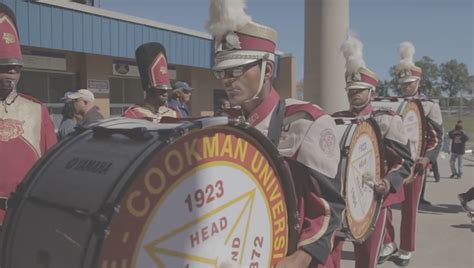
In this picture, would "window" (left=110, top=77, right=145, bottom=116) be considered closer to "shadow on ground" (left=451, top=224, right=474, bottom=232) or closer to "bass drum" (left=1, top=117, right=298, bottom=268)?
"shadow on ground" (left=451, top=224, right=474, bottom=232)

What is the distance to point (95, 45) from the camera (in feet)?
39.5

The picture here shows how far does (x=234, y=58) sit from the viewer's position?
1946mm

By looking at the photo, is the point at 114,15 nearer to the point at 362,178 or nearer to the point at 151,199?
the point at 362,178

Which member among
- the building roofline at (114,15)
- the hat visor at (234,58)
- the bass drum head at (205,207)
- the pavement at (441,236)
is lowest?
the pavement at (441,236)

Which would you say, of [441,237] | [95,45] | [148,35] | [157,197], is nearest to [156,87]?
[157,197]

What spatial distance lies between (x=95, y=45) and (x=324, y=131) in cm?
1104

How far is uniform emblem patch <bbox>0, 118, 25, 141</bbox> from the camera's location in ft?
8.38

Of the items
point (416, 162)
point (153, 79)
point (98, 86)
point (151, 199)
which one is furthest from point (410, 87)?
point (98, 86)

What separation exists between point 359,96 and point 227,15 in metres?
2.34

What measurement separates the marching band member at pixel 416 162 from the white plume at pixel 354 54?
1365 millimetres

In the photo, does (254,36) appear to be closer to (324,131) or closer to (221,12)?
(221,12)

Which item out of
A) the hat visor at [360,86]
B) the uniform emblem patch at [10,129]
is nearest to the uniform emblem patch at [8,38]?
the uniform emblem patch at [10,129]

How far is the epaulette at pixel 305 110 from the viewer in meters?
1.98

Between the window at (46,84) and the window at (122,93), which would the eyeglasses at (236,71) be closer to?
the window at (46,84)
